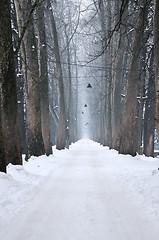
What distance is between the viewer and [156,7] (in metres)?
6.27

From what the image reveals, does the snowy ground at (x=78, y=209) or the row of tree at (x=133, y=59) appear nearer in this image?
the snowy ground at (x=78, y=209)

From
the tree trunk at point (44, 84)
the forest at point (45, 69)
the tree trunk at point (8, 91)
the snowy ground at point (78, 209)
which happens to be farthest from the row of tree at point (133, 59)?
the tree trunk at point (44, 84)

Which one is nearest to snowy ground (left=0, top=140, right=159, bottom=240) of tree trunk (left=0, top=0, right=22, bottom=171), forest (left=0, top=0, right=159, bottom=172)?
tree trunk (left=0, top=0, right=22, bottom=171)

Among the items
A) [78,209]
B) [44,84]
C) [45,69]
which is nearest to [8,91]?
[78,209]

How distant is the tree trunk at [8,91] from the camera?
628cm

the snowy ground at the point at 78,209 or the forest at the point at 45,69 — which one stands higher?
the forest at the point at 45,69

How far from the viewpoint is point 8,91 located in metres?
6.69

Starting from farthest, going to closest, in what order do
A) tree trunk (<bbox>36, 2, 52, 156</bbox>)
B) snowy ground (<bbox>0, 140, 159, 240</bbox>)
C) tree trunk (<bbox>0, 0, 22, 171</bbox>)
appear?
tree trunk (<bbox>36, 2, 52, 156</bbox>), tree trunk (<bbox>0, 0, 22, 171</bbox>), snowy ground (<bbox>0, 140, 159, 240</bbox>)

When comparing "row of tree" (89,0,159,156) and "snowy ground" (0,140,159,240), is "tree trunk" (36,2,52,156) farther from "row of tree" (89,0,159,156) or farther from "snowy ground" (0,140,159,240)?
"snowy ground" (0,140,159,240)

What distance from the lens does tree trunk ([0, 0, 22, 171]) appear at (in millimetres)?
6281

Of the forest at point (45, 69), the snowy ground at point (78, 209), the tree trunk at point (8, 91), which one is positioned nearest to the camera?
the snowy ground at point (78, 209)

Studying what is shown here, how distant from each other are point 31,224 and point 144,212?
1825mm

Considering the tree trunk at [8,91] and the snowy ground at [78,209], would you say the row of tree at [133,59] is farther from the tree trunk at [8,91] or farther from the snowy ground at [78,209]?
A: the tree trunk at [8,91]

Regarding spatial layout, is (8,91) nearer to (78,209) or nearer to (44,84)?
(78,209)
